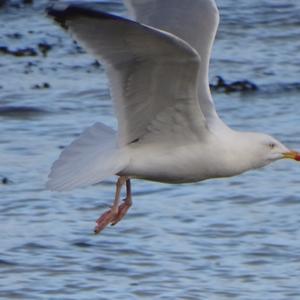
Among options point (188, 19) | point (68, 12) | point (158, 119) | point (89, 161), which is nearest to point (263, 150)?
point (158, 119)

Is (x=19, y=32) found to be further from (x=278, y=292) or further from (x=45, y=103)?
(x=278, y=292)

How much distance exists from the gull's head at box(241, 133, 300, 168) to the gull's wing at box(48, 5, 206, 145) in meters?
0.38

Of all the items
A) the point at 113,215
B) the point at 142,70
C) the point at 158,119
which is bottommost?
the point at 113,215

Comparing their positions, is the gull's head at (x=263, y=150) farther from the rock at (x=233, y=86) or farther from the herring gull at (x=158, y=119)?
the rock at (x=233, y=86)

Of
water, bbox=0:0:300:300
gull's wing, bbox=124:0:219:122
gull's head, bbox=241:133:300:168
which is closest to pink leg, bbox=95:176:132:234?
gull's head, bbox=241:133:300:168

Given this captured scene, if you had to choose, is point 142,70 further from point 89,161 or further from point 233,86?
point 233,86

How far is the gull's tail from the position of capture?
8.15m

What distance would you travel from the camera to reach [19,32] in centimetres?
1605

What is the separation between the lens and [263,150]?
873cm

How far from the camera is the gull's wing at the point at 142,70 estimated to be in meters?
7.53

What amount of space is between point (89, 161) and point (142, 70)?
62 centimetres

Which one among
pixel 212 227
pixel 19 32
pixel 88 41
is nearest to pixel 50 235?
pixel 212 227

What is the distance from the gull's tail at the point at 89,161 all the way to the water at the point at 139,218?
1404 millimetres

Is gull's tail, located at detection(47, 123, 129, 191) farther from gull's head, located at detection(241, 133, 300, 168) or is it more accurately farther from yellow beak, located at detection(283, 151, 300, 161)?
yellow beak, located at detection(283, 151, 300, 161)
